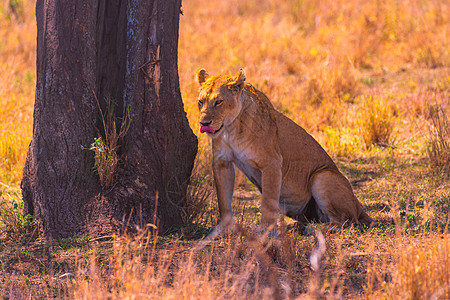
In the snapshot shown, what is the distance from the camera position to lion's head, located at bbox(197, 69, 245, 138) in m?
4.65

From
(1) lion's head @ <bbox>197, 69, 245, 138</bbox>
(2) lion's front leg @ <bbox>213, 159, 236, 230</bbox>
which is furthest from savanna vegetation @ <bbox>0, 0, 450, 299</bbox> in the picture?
(1) lion's head @ <bbox>197, 69, 245, 138</bbox>

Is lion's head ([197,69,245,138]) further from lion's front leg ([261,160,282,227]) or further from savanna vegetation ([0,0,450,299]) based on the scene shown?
savanna vegetation ([0,0,450,299])

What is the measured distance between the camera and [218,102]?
476cm

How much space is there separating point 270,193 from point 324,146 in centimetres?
323

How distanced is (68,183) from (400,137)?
5.23 metres

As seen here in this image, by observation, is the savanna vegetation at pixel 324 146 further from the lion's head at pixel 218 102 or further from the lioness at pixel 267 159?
the lion's head at pixel 218 102

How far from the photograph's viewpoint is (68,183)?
481cm

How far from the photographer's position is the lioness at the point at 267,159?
4840mm

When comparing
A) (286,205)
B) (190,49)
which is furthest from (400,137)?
(190,49)

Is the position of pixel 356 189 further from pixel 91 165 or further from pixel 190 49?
pixel 190 49

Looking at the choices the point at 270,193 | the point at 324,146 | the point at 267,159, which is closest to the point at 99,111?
the point at 267,159

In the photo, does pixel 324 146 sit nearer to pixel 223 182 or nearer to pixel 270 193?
pixel 270 193

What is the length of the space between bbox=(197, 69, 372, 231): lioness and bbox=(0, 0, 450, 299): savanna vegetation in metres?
0.27

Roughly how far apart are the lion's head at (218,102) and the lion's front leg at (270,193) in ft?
1.88
